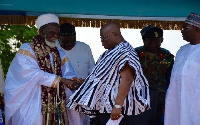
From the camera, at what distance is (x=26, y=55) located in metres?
6.66

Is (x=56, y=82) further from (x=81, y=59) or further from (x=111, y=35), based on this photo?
(x=81, y=59)

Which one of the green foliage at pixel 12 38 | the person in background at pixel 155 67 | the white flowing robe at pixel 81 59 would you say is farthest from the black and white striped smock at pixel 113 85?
the green foliage at pixel 12 38

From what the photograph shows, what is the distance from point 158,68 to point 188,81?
160 centimetres

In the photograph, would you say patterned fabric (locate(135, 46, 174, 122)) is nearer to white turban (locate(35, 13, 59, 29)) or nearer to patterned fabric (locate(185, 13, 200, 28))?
patterned fabric (locate(185, 13, 200, 28))

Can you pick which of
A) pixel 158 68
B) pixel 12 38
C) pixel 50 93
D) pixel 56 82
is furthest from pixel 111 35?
pixel 12 38

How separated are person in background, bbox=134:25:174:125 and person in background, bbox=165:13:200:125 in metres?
0.85

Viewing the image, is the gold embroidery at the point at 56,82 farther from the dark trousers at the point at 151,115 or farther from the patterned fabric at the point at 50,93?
the dark trousers at the point at 151,115

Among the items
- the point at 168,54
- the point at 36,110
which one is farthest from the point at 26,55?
the point at 168,54

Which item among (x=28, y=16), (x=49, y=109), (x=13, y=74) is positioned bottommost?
(x=49, y=109)

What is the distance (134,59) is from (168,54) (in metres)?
2.36

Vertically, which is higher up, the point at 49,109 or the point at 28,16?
the point at 28,16

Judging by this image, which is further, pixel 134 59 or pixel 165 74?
pixel 165 74

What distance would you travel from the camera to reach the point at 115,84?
5895 millimetres

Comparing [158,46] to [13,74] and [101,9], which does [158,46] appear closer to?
[101,9]
